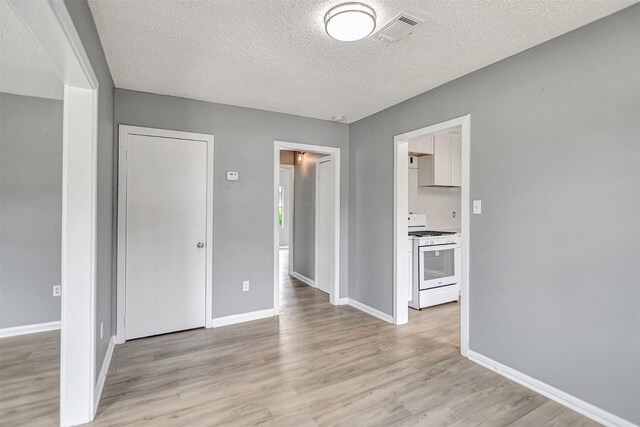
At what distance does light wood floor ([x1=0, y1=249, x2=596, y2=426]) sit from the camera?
1.94 meters

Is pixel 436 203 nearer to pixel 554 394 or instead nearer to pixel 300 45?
pixel 554 394

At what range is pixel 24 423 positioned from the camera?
1.85 meters

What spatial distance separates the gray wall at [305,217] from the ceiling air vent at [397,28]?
10.1 ft

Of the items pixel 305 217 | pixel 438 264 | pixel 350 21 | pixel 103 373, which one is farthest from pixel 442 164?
pixel 103 373

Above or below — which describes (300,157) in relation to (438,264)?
above

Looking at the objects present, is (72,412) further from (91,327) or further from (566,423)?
(566,423)

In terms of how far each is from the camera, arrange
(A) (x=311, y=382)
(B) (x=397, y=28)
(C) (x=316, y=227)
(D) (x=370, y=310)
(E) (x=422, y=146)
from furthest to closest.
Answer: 1. (C) (x=316, y=227)
2. (E) (x=422, y=146)
3. (D) (x=370, y=310)
4. (A) (x=311, y=382)
5. (B) (x=397, y=28)

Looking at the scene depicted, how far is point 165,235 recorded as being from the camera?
3158mm

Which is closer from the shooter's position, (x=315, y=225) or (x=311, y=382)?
(x=311, y=382)

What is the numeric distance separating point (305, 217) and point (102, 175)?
3.45 m

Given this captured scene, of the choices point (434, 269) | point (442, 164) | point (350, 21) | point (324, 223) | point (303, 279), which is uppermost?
point (350, 21)

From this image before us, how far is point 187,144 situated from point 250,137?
0.70 metres

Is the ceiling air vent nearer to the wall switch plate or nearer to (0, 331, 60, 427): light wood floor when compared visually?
the wall switch plate

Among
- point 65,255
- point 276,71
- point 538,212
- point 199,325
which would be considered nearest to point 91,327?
point 65,255
